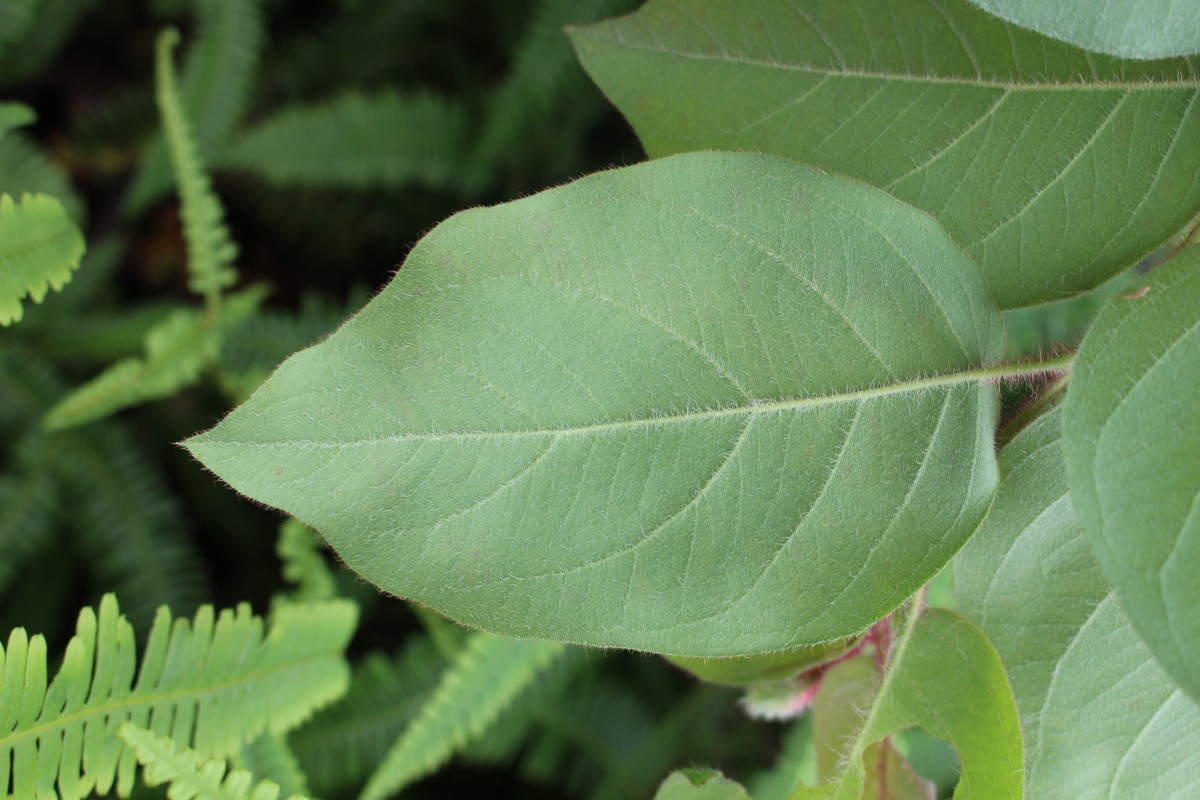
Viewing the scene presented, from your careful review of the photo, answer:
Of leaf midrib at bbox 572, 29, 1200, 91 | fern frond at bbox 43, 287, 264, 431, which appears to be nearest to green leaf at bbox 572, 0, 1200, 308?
leaf midrib at bbox 572, 29, 1200, 91

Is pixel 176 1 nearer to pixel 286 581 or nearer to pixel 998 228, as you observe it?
pixel 286 581

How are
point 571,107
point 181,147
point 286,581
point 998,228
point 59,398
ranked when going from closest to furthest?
point 998,228 → point 181,147 → point 59,398 → point 286,581 → point 571,107

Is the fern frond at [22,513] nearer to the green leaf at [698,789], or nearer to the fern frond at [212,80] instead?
the fern frond at [212,80]

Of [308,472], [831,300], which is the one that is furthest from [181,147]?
[831,300]

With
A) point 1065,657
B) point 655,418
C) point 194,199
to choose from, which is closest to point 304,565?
point 194,199

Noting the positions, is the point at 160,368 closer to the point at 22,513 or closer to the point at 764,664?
the point at 22,513
